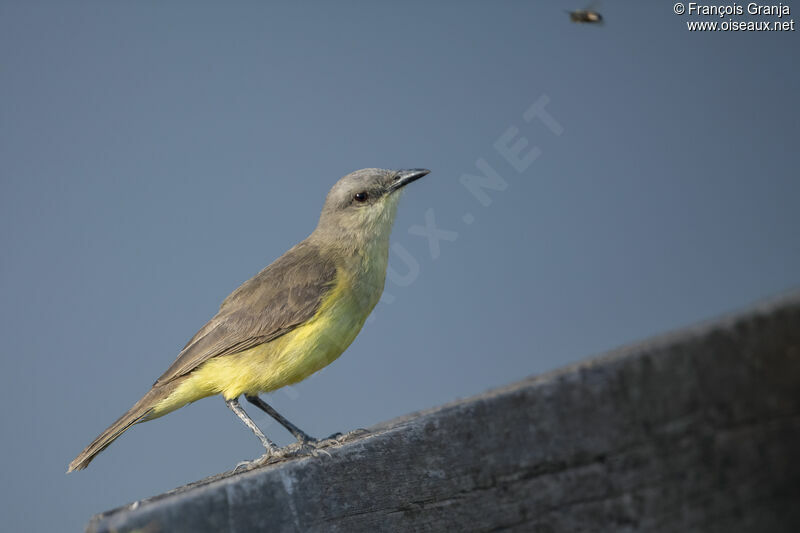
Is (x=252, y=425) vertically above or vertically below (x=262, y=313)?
below

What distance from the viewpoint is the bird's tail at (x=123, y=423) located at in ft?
17.7

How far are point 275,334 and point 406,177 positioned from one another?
1.86 meters

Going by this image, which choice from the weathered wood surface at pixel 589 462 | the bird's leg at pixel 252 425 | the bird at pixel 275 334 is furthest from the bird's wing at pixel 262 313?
the weathered wood surface at pixel 589 462

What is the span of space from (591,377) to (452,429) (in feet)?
2.47

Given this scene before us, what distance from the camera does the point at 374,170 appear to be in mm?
6793

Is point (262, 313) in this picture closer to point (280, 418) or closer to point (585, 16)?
point (280, 418)

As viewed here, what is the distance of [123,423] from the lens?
5570mm

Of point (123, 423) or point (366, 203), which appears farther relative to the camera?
point (366, 203)

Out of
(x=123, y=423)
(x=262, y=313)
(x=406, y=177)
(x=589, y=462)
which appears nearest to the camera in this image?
(x=589, y=462)

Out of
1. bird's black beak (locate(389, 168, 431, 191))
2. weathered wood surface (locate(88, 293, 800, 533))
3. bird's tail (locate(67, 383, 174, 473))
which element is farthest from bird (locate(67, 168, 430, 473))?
weathered wood surface (locate(88, 293, 800, 533))

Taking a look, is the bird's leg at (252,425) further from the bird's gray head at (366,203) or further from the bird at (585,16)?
the bird at (585,16)

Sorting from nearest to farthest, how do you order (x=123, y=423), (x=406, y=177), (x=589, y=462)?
(x=589, y=462)
(x=123, y=423)
(x=406, y=177)

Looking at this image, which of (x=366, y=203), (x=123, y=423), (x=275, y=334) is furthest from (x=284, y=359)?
(x=366, y=203)

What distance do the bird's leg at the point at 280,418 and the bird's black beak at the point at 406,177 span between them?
211cm
